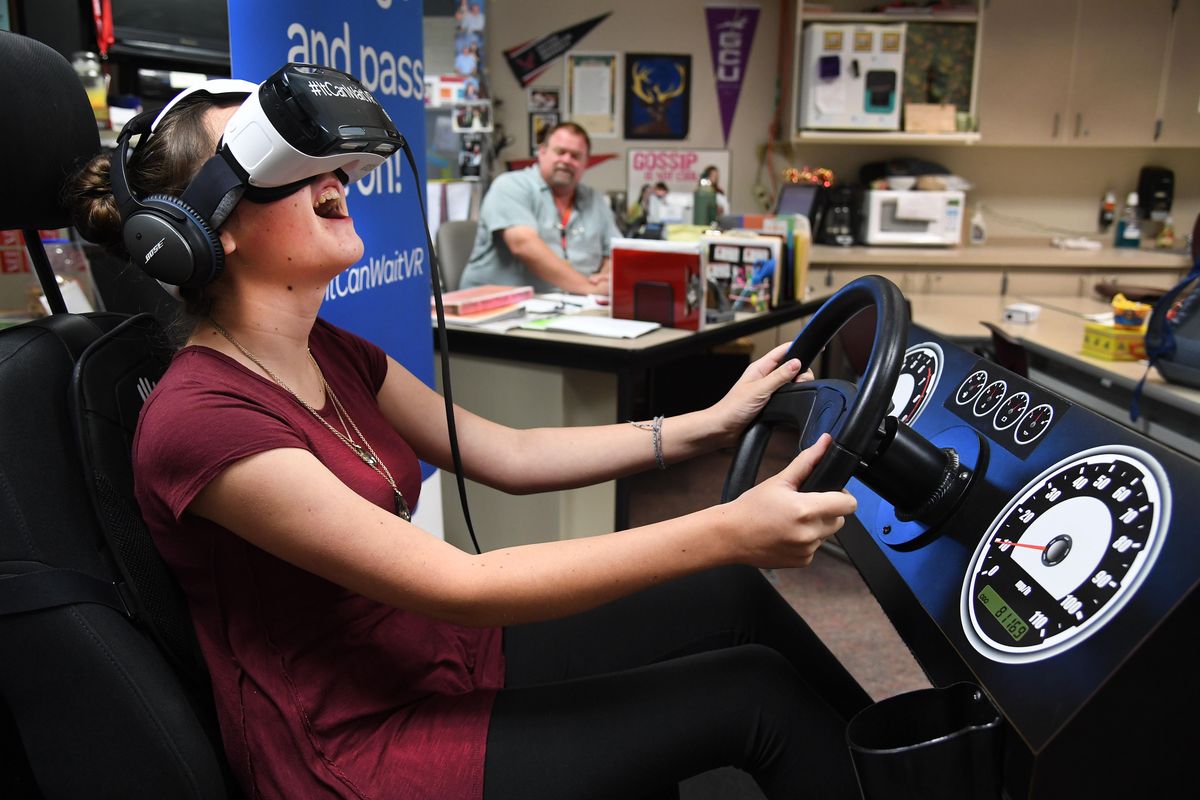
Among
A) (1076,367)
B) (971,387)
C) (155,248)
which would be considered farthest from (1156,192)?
(155,248)

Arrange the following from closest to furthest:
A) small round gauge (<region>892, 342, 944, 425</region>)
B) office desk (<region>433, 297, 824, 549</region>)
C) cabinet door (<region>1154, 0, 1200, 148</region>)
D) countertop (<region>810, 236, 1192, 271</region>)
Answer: small round gauge (<region>892, 342, 944, 425</region>), office desk (<region>433, 297, 824, 549</region>), countertop (<region>810, 236, 1192, 271</region>), cabinet door (<region>1154, 0, 1200, 148</region>)

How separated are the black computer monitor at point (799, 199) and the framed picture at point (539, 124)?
1917 millimetres

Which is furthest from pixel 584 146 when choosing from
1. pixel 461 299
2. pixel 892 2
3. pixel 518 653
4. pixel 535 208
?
pixel 518 653

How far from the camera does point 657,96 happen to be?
17.9ft

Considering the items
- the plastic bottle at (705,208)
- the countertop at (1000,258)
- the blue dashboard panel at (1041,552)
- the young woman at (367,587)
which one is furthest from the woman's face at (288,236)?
the countertop at (1000,258)

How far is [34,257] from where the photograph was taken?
116 centimetres

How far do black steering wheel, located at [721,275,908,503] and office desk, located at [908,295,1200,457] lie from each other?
1.94 feet

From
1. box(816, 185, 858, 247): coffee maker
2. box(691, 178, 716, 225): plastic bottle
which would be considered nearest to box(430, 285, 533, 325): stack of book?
box(691, 178, 716, 225): plastic bottle

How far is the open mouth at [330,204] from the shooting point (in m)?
1.10

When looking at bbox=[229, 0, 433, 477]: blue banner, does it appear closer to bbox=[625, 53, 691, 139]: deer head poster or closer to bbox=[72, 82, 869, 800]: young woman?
bbox=[72, 82, 869, 800]: young woman

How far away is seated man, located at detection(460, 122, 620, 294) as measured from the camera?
3.46 metres

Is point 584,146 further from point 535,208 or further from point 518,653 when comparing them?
point 518,653

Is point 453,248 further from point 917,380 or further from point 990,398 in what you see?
point 990,398

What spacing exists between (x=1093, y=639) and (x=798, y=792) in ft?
1.47
